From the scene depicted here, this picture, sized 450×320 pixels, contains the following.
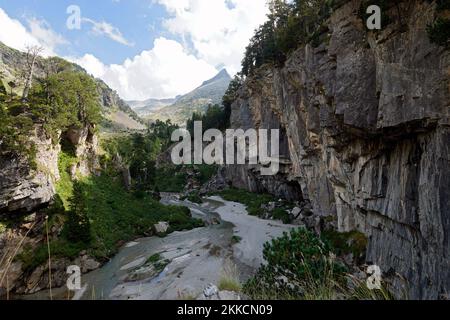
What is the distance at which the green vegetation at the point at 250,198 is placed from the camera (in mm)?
47763

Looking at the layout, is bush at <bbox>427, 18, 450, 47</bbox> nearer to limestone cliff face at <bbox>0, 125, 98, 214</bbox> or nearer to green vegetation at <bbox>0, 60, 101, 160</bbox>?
green vegetation at <bbox>0, 60, 101, 160</bbox>

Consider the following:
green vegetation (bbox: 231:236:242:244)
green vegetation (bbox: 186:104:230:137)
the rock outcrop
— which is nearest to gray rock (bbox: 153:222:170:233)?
green vegetation (bbox: 231:236:242:244)

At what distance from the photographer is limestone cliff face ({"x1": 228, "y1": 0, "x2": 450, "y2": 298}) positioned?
10.8 meters

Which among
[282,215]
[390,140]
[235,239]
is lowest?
[235,239]

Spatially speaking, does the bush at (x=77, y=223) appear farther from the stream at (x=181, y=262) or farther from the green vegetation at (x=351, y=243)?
the green vegetation at (x=351, y=243)

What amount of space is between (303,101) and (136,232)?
89.3 feet

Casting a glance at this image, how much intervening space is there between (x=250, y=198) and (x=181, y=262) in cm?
3397

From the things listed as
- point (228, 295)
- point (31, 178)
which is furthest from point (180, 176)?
point (228, 295)

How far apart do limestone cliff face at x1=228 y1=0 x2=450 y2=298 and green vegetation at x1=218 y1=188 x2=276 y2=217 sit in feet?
63.4

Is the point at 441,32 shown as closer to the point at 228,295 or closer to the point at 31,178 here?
the point at 228,295

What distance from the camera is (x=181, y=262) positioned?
25.8 meters
